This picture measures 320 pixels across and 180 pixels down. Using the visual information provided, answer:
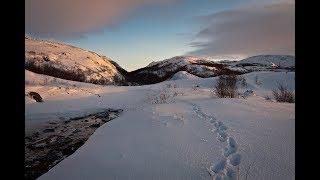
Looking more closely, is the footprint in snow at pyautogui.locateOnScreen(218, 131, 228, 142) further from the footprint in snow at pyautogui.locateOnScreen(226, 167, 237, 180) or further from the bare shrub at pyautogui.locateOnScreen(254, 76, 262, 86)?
the bare shrub at pyautogui.locateOnScreen(254, 76, 262, 86)

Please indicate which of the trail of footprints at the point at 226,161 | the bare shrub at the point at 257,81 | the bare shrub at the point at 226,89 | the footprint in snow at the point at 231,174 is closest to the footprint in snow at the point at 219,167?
the trail of footprints at the point at 226,161

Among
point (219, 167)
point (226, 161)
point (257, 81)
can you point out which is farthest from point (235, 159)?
point (257, 81)

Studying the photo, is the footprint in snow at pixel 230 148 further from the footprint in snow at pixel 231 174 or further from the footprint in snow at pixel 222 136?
the footprint in snow at pixel 231 174

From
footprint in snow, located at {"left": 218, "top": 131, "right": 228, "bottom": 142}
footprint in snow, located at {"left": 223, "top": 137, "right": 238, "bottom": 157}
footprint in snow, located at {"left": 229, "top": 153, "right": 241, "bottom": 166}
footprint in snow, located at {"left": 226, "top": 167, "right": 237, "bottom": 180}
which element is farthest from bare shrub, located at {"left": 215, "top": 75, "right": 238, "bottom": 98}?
footprint in snow, located at {"left": 226, "top": 167, "right": 237, "bottom": 180}

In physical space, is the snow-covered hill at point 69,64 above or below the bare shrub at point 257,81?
above

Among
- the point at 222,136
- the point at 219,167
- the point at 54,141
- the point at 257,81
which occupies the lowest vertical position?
the point at 54,141

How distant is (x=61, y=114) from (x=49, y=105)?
1.42 meters

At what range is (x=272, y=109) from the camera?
741 centimetres

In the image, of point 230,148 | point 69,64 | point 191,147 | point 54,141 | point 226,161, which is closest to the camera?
point 226,161

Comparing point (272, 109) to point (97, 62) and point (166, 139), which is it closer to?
point (166, 139)

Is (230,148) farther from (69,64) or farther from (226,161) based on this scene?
(69,64)

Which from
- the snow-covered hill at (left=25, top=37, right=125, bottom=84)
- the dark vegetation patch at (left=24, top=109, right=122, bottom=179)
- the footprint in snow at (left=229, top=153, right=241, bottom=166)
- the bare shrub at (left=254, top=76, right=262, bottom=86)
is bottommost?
the dark vegetation patch at (left=24, top=109, right=122, bottom=179)

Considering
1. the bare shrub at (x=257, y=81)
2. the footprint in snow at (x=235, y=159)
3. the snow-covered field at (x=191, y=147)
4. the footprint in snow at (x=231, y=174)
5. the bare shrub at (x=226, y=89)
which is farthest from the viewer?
the bare shrub at (x=257, y=81)

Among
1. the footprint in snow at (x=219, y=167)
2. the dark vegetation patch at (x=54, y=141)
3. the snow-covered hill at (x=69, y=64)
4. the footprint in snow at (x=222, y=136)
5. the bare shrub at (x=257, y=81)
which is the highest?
the snow-covered hill at (x=69, y=64)
